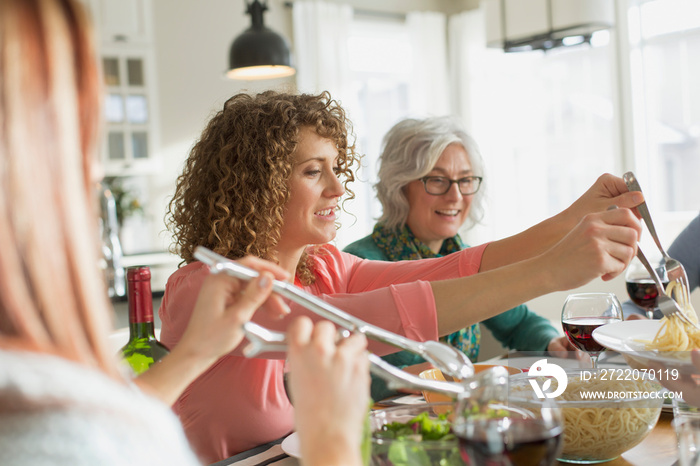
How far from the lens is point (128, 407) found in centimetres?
53

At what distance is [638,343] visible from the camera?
1.05 metres

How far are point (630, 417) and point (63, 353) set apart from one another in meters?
0.76

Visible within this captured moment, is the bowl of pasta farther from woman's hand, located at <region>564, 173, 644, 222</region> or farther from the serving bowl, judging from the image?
woman's hand, located at <region>564, 173, 644, 222</region>

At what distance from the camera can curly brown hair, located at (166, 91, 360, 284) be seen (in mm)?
1469

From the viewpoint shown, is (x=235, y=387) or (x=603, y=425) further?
(x=235, y=387)

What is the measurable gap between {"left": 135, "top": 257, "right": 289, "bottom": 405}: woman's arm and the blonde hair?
247 millimetres

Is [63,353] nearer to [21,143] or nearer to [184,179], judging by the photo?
[21,143]

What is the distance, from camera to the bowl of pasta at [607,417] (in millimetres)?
965

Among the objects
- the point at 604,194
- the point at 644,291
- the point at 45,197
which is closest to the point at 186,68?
the point at 644,291

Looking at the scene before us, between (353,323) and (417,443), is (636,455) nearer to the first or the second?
(417,443)

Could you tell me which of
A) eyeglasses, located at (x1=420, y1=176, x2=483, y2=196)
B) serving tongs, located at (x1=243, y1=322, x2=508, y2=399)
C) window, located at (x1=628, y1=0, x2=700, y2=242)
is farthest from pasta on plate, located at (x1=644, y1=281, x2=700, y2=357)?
window, located at (x1=628, y1=0, x2=700, y2=242)

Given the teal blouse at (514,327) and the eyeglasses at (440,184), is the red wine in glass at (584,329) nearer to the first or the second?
the teal blouse at (514,327)

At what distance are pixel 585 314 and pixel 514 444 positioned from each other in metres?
0.78

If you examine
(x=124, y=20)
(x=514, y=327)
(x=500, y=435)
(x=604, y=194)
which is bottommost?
(x=514, y=327)
